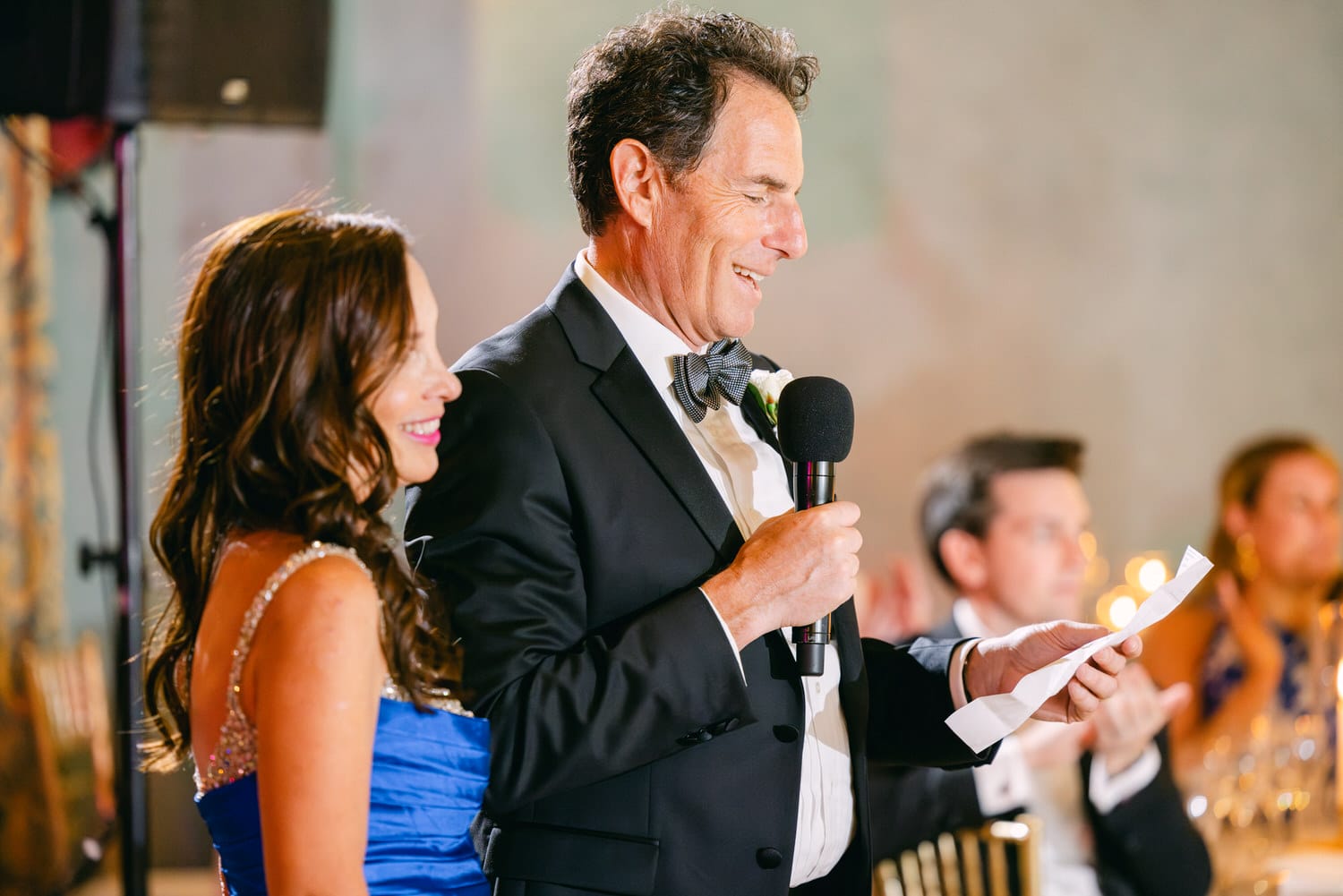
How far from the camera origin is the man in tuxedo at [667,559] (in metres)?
1.62

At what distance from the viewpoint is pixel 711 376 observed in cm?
196

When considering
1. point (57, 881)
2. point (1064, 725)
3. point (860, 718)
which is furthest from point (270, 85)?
point (57, 881)

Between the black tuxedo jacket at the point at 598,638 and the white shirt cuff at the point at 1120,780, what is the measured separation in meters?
1.40

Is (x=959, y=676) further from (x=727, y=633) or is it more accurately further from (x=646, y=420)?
(x=646, y=420)

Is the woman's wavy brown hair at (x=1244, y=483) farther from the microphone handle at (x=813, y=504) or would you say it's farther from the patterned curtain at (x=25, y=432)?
the patterned curtain at (x=25, y=432)

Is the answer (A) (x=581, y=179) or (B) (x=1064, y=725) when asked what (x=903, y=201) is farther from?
(A) (x=581, y=179)

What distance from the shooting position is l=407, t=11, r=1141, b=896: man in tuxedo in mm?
1624

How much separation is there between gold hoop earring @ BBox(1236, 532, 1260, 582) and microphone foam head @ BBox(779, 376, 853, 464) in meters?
3.49

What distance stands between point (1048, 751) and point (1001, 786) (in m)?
0.18

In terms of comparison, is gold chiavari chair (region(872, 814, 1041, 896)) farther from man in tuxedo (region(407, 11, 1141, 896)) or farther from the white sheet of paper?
the white sheet of paper

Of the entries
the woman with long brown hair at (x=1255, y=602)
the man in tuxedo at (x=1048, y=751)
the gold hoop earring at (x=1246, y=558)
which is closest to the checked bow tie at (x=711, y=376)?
the man in tuxedo at (x=1048, y=751)

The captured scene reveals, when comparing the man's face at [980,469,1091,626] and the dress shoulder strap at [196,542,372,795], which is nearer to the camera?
the dress shoulder strap at [196,542,372,795]

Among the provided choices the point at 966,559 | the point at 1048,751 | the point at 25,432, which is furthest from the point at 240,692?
the point at 25,432

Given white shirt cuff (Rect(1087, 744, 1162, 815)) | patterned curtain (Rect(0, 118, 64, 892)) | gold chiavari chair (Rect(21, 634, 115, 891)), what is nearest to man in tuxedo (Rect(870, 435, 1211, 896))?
white shirt cuff (Rect(1087, 744, 1162, 815))
